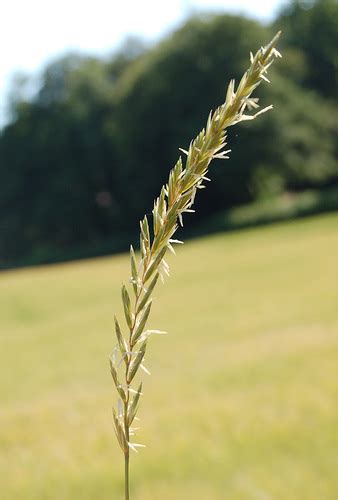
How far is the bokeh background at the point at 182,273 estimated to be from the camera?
22.3 ft

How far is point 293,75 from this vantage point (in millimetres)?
54750

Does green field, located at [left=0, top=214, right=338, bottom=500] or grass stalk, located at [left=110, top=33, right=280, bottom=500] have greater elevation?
grass stalk, located at [left=110, top=33, right=280, bottom=500]

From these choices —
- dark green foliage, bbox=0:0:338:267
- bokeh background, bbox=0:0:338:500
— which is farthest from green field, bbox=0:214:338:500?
dark green foliage, bbox=0:0:338:267

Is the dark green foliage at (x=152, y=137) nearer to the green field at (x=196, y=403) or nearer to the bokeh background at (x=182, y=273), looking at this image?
the bokeh background at (x=182, y=273)

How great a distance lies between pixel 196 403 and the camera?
330 inches

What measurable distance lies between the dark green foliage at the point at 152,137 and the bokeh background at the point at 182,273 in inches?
6.2

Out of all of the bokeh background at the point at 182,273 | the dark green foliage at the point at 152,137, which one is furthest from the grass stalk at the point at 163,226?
the dark green foliage at the point at 152,137

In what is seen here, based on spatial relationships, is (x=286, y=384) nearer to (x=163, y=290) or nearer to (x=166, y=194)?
→ (x=166, y=194)

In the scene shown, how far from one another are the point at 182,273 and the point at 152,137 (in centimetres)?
2827

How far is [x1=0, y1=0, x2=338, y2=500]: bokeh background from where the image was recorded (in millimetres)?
6801

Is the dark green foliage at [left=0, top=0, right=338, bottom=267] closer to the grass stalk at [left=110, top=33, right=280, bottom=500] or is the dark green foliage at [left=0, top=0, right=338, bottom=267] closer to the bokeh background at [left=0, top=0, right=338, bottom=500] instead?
the bokeh background at [left=0, top=0, right=338, bottom=500]

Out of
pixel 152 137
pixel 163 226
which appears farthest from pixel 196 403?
pixel 152 137

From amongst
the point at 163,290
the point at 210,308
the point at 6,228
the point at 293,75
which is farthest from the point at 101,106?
the point at 210,308

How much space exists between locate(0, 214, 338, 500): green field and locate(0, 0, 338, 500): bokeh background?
0.03m
